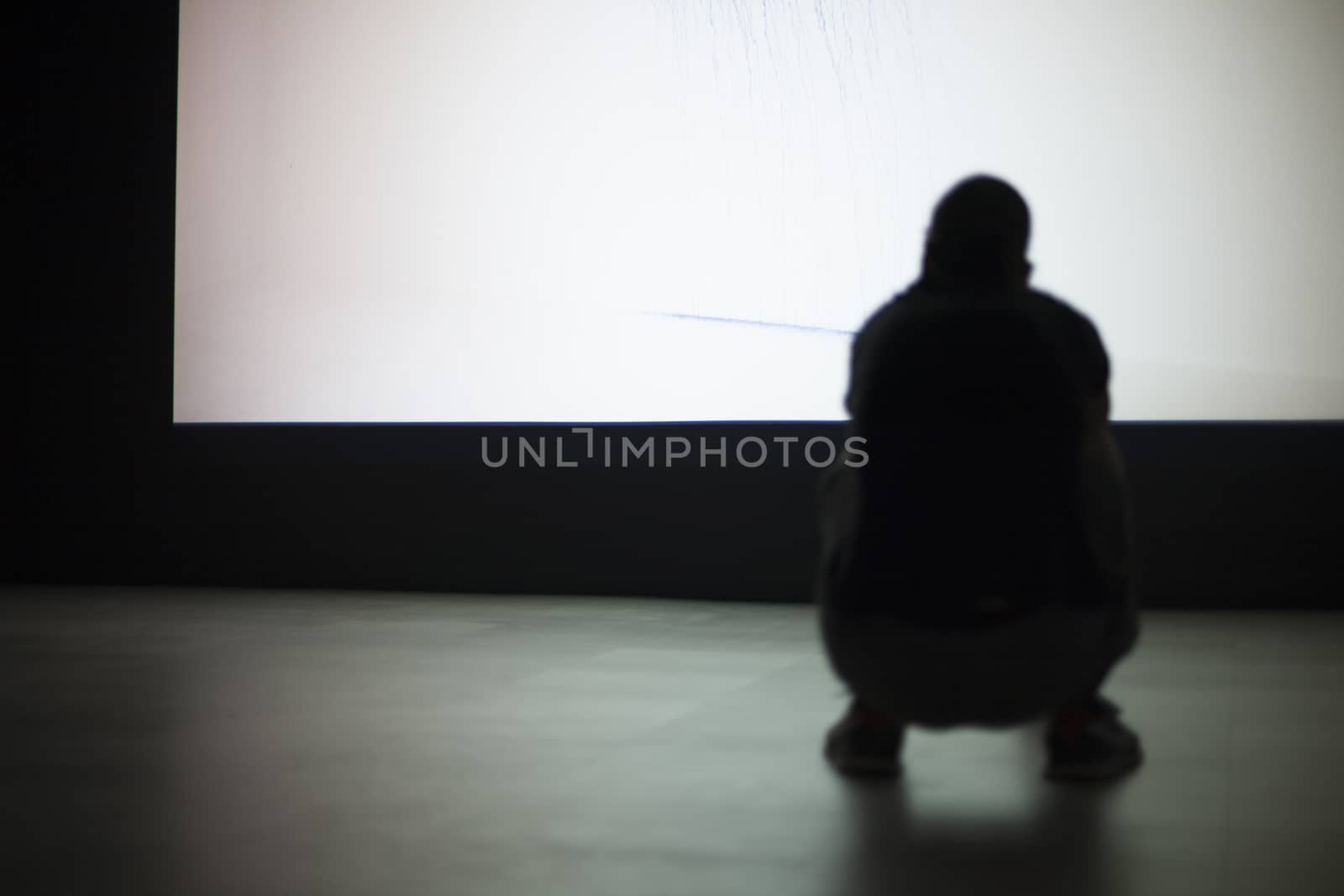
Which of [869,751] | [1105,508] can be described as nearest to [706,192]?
[869,751]

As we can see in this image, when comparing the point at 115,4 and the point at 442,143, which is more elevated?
the point at 115,4

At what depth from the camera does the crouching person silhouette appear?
1722 mm

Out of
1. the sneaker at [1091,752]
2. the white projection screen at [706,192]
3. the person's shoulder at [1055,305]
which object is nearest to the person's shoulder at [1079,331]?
the person's shoulder at [1055,305]

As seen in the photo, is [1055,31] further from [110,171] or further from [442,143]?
[110,171]

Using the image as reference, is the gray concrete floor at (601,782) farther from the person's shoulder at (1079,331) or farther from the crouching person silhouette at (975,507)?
the person's shoulder at (1079,331)

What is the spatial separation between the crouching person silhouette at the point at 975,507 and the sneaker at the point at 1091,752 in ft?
0.85

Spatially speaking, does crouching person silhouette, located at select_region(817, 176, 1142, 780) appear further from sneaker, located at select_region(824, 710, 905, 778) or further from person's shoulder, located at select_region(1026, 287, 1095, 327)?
sneaker, located at select_region(824, 710, 905, 778)

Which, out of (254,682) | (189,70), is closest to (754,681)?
(254,682)

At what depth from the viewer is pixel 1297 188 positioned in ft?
15.5

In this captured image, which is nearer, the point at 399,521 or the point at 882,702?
the point at 882,702

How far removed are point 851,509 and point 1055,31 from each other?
11.5 feet

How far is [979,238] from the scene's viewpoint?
71.2 inches

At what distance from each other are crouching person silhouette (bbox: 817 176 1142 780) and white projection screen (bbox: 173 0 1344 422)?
3.08 metres

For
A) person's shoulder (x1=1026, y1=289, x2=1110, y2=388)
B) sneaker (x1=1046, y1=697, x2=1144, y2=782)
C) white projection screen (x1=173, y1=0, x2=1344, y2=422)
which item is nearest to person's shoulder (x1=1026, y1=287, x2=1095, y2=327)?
person's shoulder (x1=1026, y1=289, x2=1110, y2=388)
